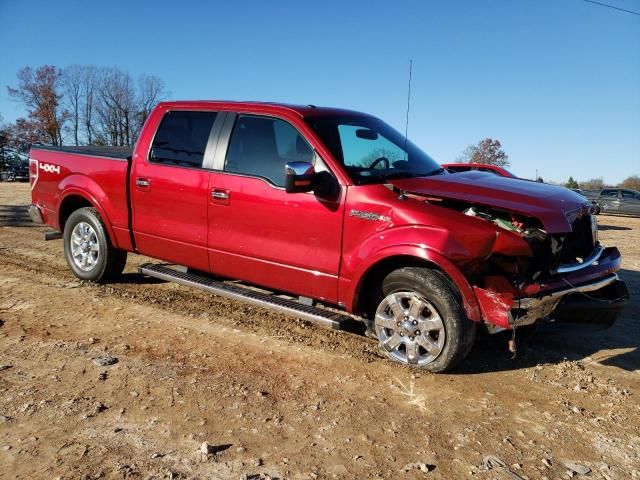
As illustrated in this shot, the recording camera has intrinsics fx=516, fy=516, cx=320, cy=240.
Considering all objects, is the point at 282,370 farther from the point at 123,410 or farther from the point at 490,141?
the point at 490,141

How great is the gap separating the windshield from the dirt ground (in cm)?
152

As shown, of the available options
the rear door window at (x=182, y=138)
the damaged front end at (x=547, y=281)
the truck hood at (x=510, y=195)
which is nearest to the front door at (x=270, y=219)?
the rear door window at (x=182, y=138)

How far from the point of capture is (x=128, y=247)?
5633 millimetres

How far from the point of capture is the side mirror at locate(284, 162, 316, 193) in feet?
13.1

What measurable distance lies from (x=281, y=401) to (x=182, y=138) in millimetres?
3017

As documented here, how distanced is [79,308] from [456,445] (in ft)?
12.7

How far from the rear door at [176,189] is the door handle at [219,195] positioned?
9 cm

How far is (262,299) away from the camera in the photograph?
460 cm

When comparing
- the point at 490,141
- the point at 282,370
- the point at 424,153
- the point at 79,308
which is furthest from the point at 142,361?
the point at 490,141

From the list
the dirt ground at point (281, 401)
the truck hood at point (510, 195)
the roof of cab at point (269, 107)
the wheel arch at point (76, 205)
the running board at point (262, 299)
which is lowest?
the dirt ground at point (281, 401)

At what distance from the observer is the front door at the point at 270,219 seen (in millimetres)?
4238

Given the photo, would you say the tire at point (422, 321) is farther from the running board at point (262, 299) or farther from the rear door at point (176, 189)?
the rear door at point (176, 189)

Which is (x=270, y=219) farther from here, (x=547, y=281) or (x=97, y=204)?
(x=97, y=204)

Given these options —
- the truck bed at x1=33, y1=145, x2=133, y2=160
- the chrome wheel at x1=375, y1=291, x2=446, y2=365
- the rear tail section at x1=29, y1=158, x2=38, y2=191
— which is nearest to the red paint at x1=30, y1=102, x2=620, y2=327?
the truck bed at x1=33, y1=145, x2=133, y2=160
